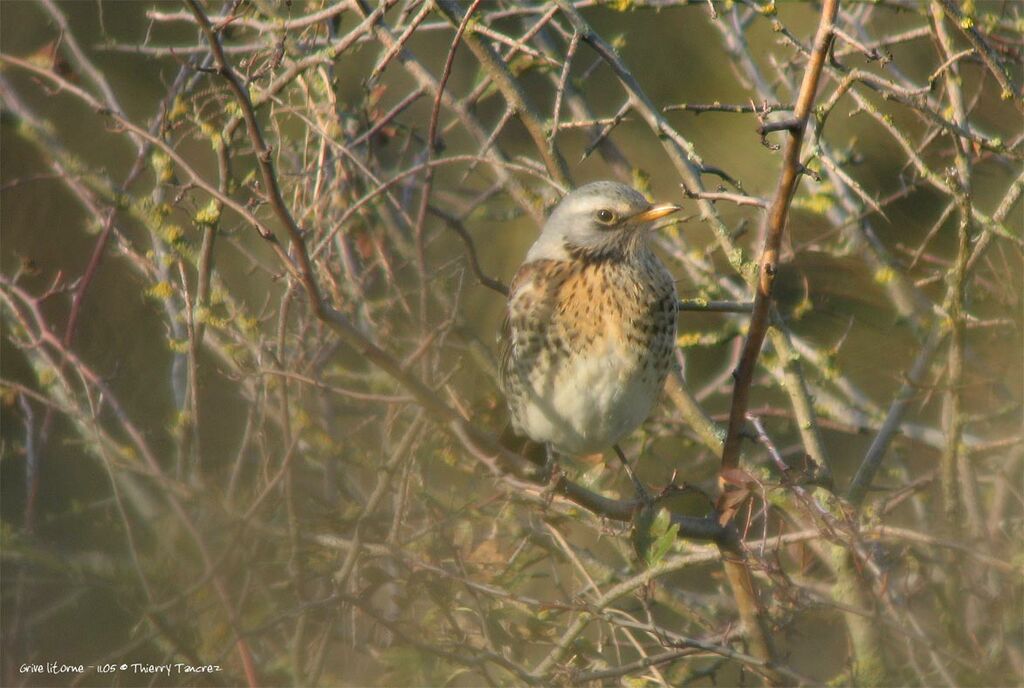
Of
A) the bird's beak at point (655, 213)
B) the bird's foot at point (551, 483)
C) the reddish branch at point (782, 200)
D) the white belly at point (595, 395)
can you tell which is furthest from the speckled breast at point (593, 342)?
the reddish branch at point (782, 200)

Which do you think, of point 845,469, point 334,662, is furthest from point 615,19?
point 334,662

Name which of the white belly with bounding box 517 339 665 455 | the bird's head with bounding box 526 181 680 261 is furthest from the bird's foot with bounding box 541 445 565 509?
the bird's head with bounding box 526 181 680 261

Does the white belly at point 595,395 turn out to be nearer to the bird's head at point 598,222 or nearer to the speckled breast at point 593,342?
the speckled breast at point 593,342

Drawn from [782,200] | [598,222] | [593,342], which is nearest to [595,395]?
[593,342]

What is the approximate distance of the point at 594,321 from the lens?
11.1ft

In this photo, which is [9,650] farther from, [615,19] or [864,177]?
[615,19]

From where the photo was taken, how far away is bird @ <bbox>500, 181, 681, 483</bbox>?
3348 mm

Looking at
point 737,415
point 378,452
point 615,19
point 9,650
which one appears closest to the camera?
point 737,415

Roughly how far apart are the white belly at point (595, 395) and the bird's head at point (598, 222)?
313mm

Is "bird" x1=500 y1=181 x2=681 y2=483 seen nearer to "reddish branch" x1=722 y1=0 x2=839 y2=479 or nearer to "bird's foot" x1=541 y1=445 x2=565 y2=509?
"bird's foot" x1=541 y1=445 x2=565 y2=509

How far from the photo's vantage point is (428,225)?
5.23m

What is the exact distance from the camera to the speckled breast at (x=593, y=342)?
3344 millimetres

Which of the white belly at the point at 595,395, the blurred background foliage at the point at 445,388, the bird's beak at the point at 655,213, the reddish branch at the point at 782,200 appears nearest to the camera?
the reddish branch at the point at 782,200

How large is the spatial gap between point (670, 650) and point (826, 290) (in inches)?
70.4
